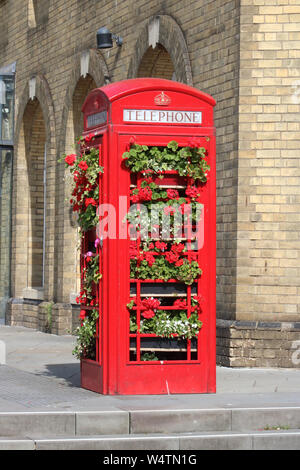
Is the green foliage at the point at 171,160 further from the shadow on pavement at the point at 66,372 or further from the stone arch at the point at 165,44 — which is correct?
the stone arch at the point at 165,44

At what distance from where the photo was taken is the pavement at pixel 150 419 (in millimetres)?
8961

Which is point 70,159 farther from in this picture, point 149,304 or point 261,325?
point 261,325

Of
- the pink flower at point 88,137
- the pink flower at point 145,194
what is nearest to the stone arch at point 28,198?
the pink flower at point 88,137

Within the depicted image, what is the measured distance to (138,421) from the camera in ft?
31.3

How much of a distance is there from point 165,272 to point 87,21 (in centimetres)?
1005

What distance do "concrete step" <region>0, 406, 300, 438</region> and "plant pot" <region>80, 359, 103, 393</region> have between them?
A: 5.19ft

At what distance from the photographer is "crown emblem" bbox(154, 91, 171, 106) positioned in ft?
36.4

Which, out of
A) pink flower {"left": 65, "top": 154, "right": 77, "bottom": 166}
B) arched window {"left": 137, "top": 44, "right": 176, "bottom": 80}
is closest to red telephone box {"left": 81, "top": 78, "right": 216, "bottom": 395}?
pink flower {"left": 65, "top": 154, "right": 77, "bottom": 166}

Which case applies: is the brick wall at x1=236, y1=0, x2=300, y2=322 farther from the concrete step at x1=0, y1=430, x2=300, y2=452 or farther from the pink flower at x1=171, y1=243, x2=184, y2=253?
the concrete step at x1=0, y1=430, x2=300, y2=452

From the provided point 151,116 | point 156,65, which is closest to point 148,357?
point 151,116

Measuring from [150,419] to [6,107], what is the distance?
16009 millimetres

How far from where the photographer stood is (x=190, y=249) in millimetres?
11305

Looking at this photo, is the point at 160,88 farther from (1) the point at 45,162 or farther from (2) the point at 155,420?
(1) the point at 45,162
